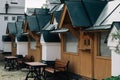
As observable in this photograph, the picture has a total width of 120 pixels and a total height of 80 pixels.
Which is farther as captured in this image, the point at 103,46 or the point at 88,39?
the point at 88,39

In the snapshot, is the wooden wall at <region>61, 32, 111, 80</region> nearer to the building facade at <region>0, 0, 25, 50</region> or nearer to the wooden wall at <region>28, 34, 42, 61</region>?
the wooden wall at <region>28, 34, 42, 61</region>

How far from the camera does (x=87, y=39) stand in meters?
15.6

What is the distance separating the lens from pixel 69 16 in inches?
613

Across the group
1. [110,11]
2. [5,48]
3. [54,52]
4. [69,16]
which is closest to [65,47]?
[54,52]

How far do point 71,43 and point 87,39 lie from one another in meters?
2.41

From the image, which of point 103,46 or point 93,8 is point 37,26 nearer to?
point 93,8

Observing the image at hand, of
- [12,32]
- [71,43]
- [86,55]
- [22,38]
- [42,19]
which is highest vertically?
[42,19]

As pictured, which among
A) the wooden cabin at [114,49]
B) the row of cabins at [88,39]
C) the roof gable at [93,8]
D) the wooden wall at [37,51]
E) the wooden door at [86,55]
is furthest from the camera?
the wooden wall at [37,51]

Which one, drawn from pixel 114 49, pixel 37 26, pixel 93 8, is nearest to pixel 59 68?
pixel 93 8

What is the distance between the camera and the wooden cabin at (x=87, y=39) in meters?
14.3

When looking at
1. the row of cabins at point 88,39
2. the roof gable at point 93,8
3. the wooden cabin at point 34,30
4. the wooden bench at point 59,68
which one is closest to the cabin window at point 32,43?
the wooden cabin at point 34,30

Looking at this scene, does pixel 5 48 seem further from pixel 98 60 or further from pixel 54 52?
pixel 98 60

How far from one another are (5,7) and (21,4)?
207 cm

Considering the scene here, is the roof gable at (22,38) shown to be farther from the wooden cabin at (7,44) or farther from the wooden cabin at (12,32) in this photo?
the wooden cabin at (7,44)
